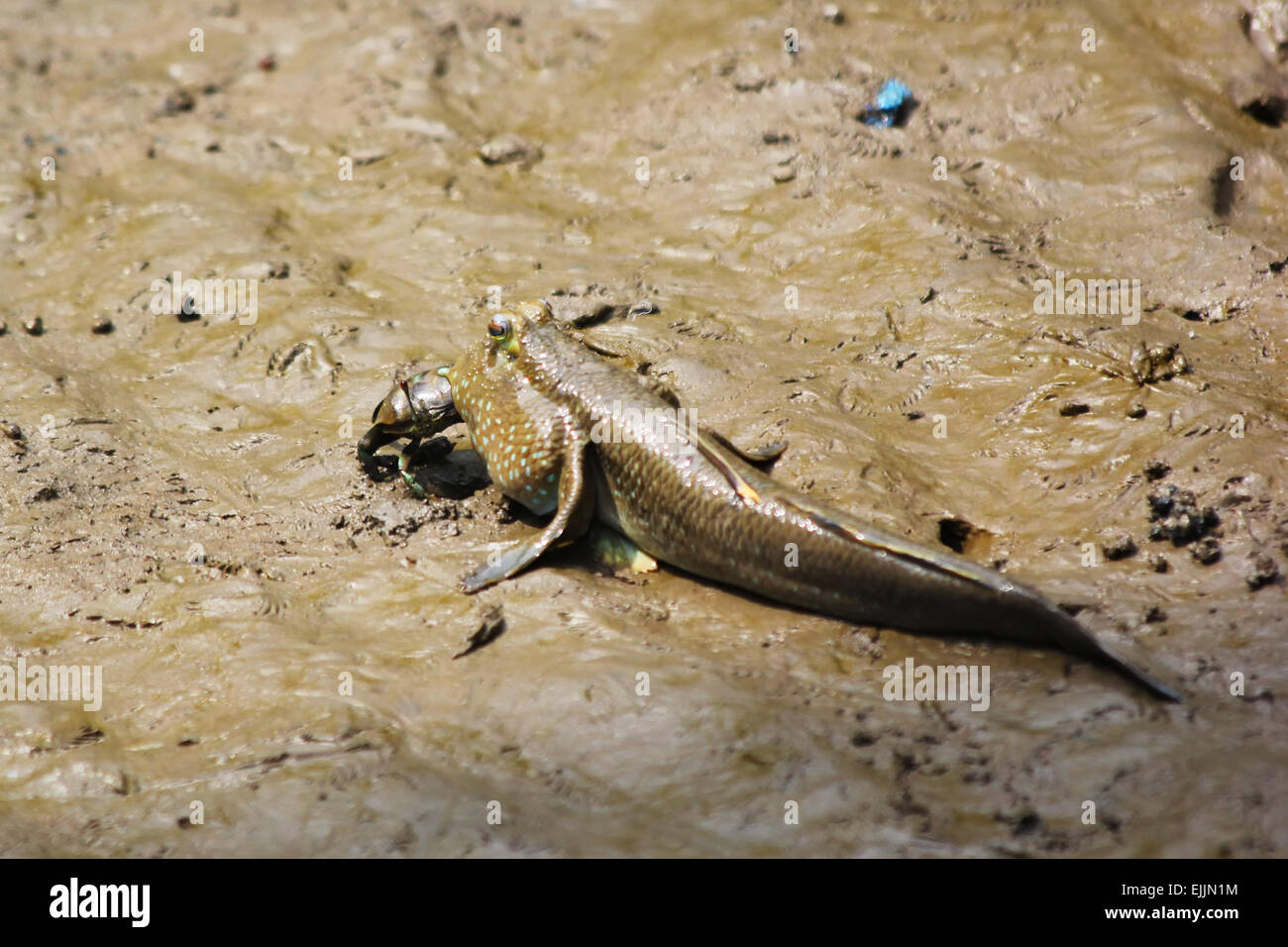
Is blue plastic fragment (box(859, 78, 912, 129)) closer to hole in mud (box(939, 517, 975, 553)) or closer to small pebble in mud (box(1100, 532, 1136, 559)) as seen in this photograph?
hole in mud (box(939, 517, 975, 553))

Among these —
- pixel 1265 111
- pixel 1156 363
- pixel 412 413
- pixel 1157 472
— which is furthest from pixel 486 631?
pixel 1265 111

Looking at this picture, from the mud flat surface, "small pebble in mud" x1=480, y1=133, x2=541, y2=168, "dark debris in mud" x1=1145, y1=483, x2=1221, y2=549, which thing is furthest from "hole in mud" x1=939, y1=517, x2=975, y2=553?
"small pebble in mud" x1=480, y1=133, x2=541, y2=168

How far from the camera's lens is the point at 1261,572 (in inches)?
156

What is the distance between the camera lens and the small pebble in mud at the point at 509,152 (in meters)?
7.47

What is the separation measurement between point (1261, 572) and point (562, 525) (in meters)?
2.73

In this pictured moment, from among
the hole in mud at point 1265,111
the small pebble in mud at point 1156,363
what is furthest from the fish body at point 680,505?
the hole in mud at point 1265,111

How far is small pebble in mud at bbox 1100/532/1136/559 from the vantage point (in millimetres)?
4195

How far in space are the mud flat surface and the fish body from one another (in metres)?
0.15

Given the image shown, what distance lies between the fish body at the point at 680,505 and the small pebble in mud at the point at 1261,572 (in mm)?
742

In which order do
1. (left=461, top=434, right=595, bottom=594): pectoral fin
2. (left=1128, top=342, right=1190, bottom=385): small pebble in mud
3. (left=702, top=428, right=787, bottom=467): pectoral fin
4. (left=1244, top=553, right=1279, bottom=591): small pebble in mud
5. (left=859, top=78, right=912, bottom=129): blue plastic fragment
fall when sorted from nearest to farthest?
1. (left=1244, top=553, right=1279, bottom=591): small pebble in mud
2. (left=461, top=434, right=595, bottom=594): pectoral fin
3. (left=702, top=428, right=787, bottom=467): pectoral fin
4. (left=1128, top=342, right=1190, bottom=385): small pebble in mud
5. (left=859, top=78, right=912, bottom=129): blue plastic fragment

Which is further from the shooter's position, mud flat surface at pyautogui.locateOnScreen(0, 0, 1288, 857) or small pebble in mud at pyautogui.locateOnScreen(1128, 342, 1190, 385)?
small pebble in mud at pyautogui.locateOnScreen(1128, 342, 1190, 385)

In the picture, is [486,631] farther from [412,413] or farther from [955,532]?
[955,532]

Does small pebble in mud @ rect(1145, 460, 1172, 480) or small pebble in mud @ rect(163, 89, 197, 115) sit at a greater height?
small pebble in mud @ rect(163, 89, 197, 115)
